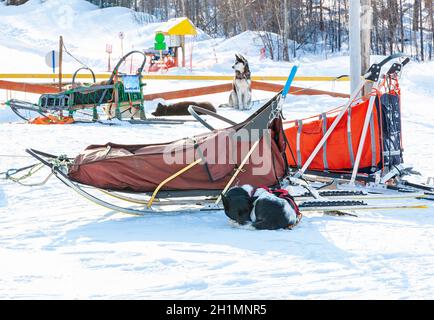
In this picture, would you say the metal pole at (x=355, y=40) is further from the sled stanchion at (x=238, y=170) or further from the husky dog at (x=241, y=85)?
the sled stanchion at (x=238, y=170)

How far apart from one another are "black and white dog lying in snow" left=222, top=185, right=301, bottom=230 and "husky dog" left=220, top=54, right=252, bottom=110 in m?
7.75

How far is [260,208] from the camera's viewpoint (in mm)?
4496

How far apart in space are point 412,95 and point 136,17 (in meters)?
18.4

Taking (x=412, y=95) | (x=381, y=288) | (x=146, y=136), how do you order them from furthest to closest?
(x=412, y=95), (x=146, y=136), (x=381, y=288)

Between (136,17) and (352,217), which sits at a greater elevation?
(136,17)

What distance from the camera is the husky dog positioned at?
12.2 metres

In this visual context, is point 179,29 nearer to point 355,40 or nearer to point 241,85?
point 241,85

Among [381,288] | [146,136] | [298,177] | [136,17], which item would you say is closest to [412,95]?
[146,136]

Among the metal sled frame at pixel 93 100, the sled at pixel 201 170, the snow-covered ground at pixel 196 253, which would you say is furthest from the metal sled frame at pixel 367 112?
the metal sled frame at pixel 93 100

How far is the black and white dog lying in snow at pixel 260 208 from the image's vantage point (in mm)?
4469

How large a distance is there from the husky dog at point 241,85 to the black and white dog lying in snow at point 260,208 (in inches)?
305

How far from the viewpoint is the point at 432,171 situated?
680cm

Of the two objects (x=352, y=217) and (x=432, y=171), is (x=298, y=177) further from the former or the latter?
(x=432, y=171)

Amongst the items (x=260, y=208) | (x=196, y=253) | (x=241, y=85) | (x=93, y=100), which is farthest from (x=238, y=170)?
(x=241, y=85)
